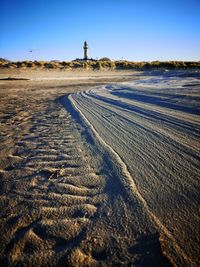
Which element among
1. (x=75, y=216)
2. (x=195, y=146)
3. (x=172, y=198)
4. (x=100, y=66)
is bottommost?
(x=75, y=216)

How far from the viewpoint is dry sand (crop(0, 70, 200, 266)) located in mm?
1555

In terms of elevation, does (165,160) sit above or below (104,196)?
above

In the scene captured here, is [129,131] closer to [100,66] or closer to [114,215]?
[114,215]

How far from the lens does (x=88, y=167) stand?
274cm

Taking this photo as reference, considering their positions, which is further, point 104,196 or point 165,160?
point 165,160

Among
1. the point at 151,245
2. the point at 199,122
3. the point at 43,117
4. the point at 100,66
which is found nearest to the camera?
the point at 151,245

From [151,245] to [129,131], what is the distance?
239cm

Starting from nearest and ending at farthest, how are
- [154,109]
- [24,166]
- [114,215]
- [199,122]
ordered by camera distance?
[114,215]
[24,166]
[199,122]
[154,109]

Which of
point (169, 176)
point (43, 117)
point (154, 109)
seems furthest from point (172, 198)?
point (43, 117)

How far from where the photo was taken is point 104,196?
2.12m

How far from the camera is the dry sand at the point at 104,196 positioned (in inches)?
61.2

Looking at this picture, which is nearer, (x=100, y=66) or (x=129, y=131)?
(x=129, y=131)

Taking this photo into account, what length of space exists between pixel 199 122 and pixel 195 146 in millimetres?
1034

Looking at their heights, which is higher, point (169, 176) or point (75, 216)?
point (169, 176)
